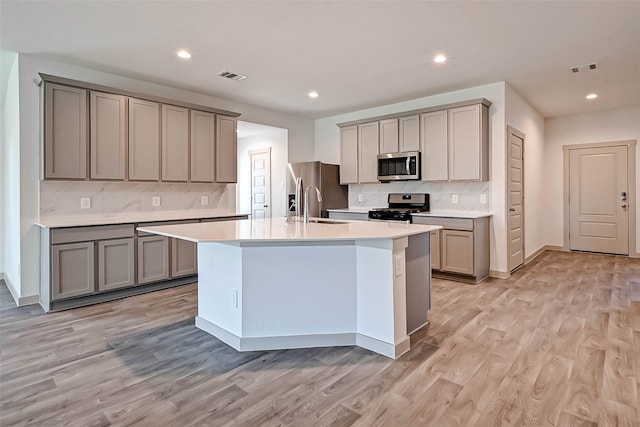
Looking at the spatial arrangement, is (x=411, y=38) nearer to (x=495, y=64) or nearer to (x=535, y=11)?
(x=535, y=11)

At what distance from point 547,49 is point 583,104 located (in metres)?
3.08

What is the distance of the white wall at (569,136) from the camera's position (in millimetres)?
6195

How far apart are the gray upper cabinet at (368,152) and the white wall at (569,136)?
3796 millimetres

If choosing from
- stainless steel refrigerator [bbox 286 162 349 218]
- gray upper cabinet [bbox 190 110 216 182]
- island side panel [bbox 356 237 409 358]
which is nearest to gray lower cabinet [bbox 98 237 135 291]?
gray upper cabinet [bbox 190 110 216 182]

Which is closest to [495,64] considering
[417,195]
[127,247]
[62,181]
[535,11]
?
[535,11]

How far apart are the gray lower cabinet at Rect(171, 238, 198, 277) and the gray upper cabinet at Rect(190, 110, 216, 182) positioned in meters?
0.87

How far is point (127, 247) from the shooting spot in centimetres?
394

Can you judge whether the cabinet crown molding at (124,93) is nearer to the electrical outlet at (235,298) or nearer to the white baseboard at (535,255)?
the electrical outlet at (235,298)

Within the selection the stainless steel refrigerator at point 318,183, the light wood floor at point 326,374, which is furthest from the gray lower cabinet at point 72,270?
the stainless steel refrigerator at point 318,183

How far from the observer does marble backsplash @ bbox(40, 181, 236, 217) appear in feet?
12.7

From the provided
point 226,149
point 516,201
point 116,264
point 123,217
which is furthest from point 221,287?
point 516,201

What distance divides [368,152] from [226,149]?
7.26 ft

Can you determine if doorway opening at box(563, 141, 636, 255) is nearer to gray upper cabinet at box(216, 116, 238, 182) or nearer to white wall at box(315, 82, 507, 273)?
white wall at box(315, 82, 507, 273)

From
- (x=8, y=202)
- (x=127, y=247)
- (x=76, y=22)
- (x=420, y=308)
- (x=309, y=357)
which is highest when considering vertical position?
(x=76, y=22)
